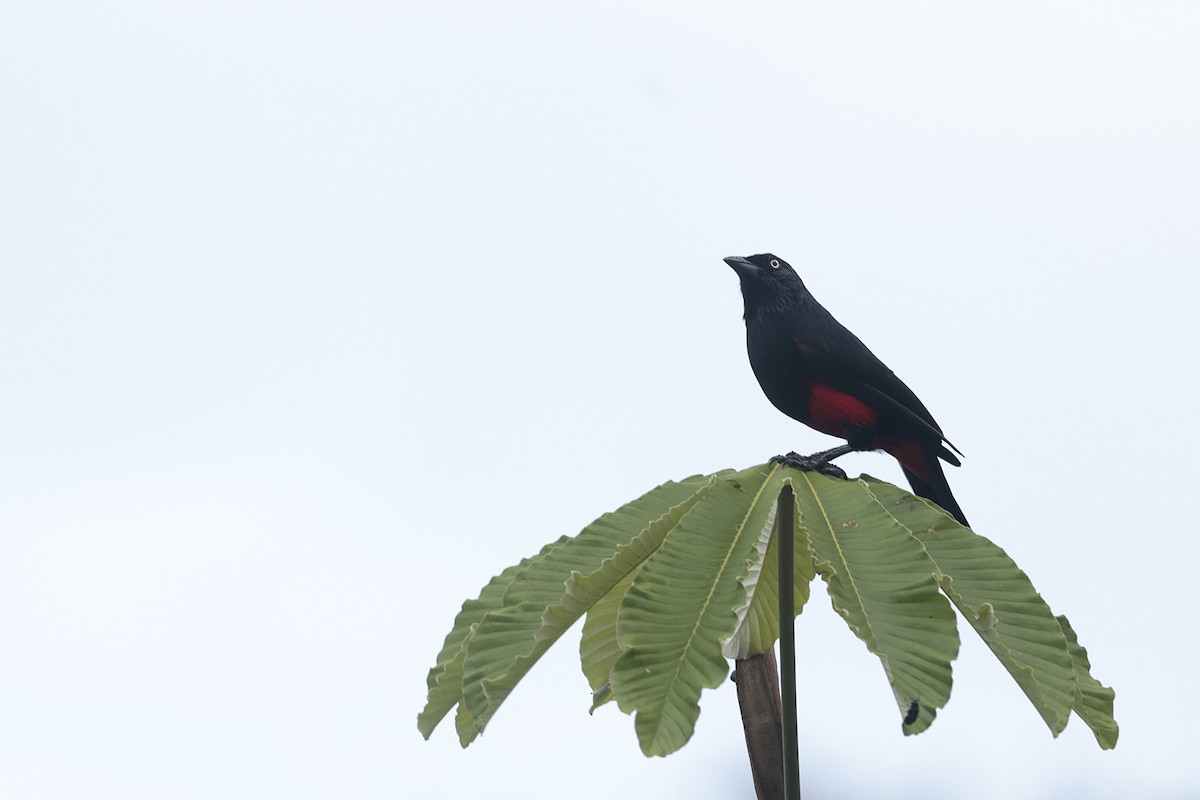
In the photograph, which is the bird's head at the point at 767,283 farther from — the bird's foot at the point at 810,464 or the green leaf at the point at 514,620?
the green leaf at the point at 514,620

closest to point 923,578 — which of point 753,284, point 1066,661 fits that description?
point 1066,661

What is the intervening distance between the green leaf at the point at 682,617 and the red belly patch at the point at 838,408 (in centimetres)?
122

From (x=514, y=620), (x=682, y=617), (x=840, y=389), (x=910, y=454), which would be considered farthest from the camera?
(x=910, y=454)

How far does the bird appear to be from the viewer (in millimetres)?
4355

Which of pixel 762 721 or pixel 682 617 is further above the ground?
A: pixel 682 617

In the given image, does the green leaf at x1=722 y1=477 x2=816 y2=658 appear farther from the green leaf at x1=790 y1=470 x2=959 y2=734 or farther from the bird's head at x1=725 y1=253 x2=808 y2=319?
the bird's head at x1=725 y1=253 x2=808 y2=319

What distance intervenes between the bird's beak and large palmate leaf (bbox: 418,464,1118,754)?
5.03ft

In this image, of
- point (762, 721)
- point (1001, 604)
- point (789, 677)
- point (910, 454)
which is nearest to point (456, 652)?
point (762, 721)

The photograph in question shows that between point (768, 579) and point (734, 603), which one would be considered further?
point (768, 579)

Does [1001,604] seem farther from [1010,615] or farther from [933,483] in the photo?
[933,483]

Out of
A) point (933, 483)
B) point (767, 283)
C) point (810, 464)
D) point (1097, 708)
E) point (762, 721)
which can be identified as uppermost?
point (767, 283)

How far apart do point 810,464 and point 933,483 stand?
4.22ft

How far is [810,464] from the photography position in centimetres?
347

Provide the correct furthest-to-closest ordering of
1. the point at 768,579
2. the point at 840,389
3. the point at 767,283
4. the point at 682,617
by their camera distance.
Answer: the point at 767,283, the point at 840,389, the point at 768,579, the point at 682,617
